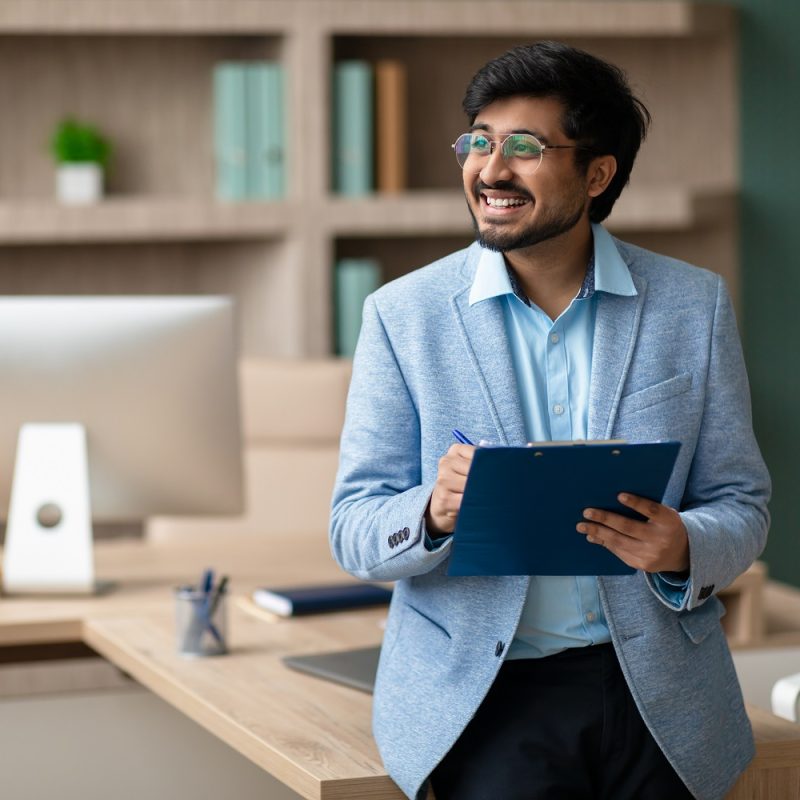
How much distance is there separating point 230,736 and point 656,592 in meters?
0.59

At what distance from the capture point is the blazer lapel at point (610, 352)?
1.57 meters

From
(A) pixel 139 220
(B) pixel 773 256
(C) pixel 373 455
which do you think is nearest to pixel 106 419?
(C) pixel 373 455

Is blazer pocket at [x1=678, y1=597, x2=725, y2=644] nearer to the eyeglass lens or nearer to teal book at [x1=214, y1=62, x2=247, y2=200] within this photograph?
the eyeglass lens

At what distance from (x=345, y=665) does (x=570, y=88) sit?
2.93 ft

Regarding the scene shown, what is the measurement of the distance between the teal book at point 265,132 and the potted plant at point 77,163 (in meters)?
0.42

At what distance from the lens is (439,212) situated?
3.95m

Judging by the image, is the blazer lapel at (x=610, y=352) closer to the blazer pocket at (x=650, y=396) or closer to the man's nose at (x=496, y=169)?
the blazer pocket at (x=650, y=396)

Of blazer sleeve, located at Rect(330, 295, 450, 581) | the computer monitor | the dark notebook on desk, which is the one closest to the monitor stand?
the computer monitor

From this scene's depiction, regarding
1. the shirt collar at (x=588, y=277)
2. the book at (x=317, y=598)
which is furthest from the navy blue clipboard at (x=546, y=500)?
the book at (x=317, y=598)

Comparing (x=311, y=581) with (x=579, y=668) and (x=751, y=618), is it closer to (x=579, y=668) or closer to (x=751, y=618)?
(x=751, y=618)

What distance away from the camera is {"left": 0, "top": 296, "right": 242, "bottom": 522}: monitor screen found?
245 centimetres

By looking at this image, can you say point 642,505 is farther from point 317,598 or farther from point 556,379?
point 317,598

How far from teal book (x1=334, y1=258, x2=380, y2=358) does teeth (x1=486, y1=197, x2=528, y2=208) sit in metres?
2.37

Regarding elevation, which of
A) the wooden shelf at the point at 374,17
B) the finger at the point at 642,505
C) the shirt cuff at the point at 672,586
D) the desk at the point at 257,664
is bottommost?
the desk at the point at 257,664
